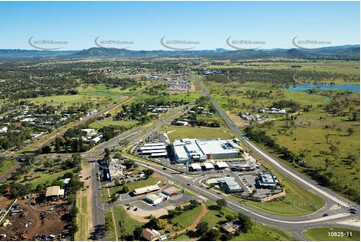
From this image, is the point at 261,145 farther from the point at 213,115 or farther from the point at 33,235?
the point at 33,235

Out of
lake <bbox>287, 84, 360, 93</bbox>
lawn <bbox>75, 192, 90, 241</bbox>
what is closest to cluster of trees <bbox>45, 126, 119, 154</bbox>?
lawn <bbox>75, 192, 90, 241</bbox>

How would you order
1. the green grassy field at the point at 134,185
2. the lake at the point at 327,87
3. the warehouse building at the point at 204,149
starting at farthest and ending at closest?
the lake at the point at 327,87
the warehouse building at the point at 204,149
the green grassy field at the point at 134,185

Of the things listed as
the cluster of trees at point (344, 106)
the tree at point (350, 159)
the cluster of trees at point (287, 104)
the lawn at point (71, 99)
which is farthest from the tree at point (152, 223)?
the lawn at point (71, 99)

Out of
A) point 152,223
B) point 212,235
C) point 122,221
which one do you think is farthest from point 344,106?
point 122,221

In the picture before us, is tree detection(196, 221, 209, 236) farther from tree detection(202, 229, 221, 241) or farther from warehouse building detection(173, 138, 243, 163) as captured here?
warehouse building detection(173, 138, 243, 163)

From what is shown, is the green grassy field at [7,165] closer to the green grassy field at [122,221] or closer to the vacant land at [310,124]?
the green grassy field at [122,221]

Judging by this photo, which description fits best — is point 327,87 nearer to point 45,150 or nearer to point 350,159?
point 350,159

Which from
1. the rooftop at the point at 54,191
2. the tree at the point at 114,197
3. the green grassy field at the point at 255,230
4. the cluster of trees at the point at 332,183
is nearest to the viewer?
the green grassy field at the point at 255,230
